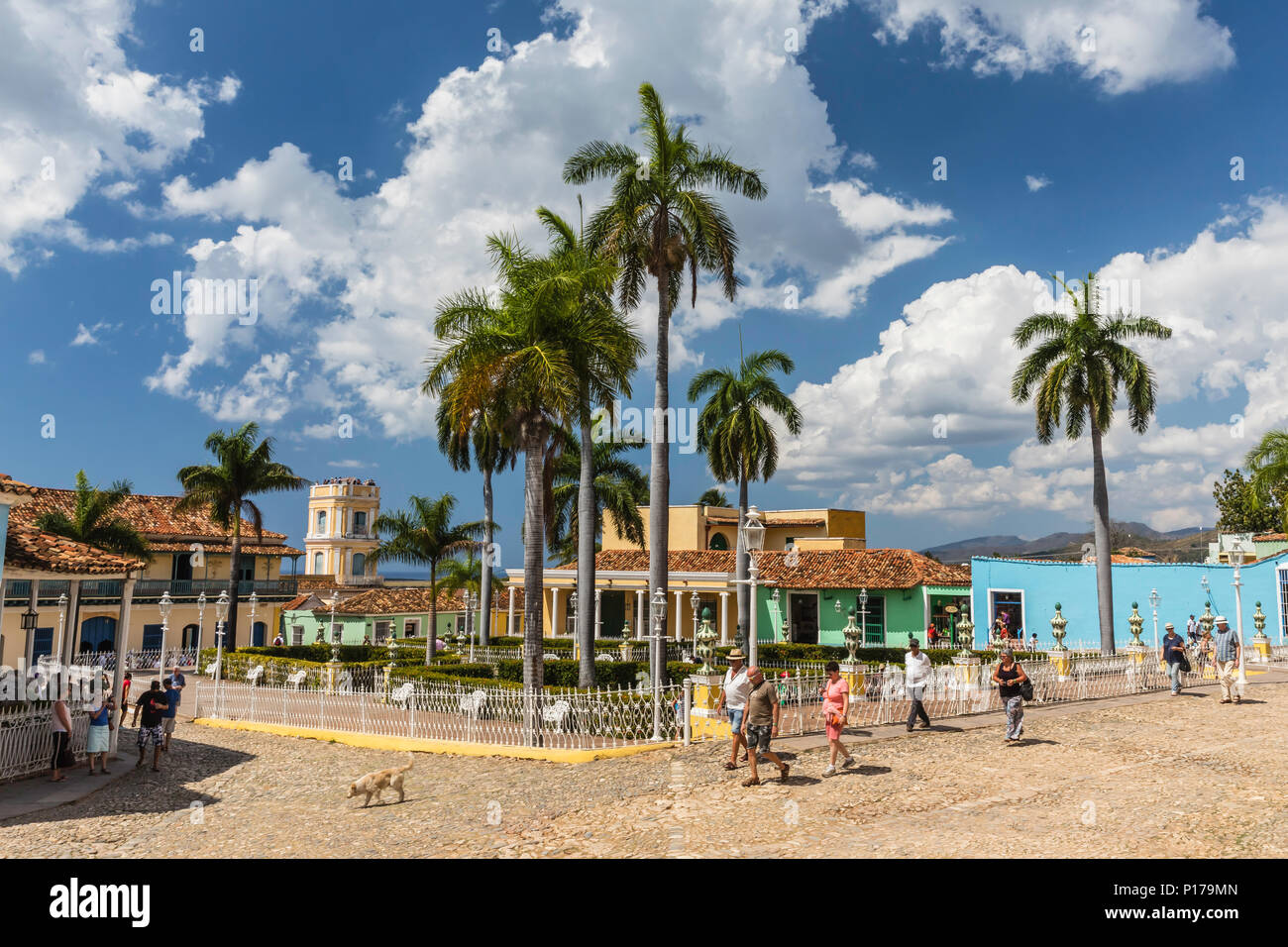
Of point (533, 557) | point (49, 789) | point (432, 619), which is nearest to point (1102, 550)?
point (533, 557)

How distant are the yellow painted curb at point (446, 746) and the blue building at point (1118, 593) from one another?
24.5 m

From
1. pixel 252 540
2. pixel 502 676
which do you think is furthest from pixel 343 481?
pixel 502 676

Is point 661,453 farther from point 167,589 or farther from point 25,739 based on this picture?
point 167,589

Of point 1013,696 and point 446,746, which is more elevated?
point 1013,696

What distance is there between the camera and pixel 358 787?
9828mm

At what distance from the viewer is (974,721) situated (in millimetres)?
14344

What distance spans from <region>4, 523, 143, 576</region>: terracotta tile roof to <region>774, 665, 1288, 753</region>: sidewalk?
34.7 ft

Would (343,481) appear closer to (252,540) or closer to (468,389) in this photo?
(252,540)

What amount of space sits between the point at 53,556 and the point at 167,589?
29990mm

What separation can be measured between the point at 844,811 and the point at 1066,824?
2089mm

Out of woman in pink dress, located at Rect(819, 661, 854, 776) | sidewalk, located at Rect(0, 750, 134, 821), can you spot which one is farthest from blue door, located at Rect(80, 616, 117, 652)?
woman in pink dress, located at Rect(819, 661, 854, 776)

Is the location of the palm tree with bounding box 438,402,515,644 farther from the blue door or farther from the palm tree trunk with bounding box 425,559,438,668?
the blue door

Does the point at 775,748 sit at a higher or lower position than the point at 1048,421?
lower

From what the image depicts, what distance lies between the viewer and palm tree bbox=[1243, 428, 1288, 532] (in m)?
27.2
